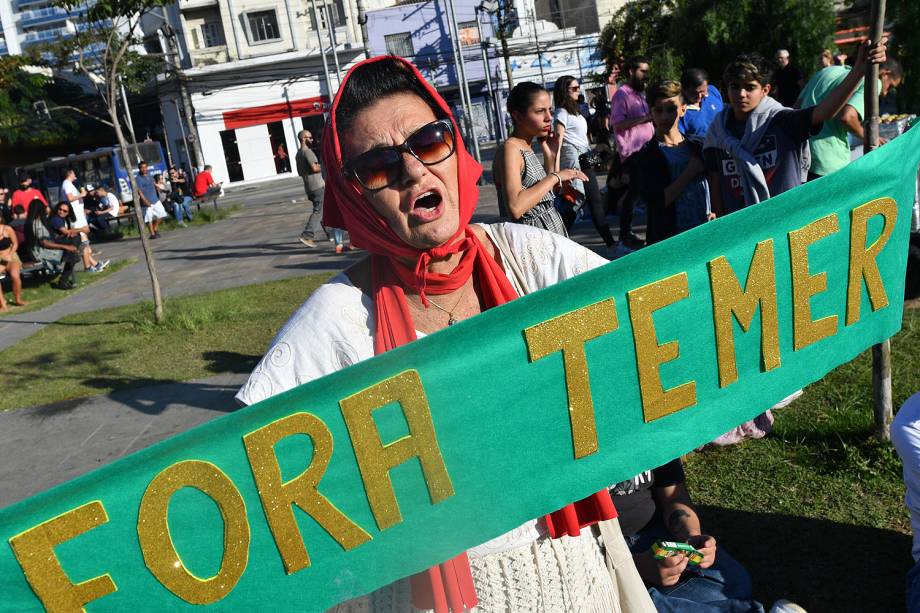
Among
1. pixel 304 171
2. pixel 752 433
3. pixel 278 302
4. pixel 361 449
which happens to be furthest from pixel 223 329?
pixel 361 449

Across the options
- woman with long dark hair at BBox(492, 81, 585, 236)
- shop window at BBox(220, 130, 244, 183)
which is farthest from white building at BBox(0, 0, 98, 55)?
woman with long dark hair at BBox(492, 81, 585, 236)

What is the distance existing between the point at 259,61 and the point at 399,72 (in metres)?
44.1

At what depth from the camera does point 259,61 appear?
143ft

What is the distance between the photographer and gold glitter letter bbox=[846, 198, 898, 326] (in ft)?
7.23

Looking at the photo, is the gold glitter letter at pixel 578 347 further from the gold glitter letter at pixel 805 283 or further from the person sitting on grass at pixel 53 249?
the person sitting on grass at pixel 53 249

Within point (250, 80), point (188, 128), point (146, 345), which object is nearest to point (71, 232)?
point (146, 345)

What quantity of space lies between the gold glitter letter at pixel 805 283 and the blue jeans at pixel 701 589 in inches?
38.5

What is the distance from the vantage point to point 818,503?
3693 millimetres

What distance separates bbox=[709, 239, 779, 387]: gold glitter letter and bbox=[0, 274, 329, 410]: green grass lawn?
19.5 feet

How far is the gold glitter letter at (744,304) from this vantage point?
206 cm

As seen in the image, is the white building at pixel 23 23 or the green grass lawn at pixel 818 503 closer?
the green grass lawn at pixel 818 503

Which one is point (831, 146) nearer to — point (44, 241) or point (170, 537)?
point (170, 537)

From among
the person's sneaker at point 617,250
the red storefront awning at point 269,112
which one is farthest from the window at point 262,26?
the person's sneaker at point 617,250

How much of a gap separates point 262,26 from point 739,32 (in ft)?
115
